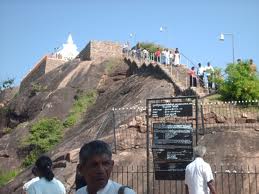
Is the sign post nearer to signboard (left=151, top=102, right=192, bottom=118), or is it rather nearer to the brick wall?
signboard (left=151, top=102, right=192, bottom=118)

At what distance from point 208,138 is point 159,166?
277 cm

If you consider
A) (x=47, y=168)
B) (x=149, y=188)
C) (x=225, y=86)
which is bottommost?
(x=149, y=188)

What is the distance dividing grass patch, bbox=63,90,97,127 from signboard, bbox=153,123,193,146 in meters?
18.5

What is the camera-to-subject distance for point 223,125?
44.2 ft

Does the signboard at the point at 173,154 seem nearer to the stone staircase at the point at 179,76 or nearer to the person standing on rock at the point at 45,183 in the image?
the person standing on rock at the point at 45,183

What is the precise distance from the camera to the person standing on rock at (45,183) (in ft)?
16.7

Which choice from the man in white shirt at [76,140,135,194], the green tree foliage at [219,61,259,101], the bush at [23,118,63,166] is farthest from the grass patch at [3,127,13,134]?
the man in white shirt at [76,140,135,194]

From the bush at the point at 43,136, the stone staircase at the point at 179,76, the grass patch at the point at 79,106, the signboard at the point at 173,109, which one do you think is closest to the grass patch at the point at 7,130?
the bush at the point at 43,136

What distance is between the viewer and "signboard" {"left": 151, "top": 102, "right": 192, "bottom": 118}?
9969 millimetres

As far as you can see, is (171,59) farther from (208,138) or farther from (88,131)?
(208,138)

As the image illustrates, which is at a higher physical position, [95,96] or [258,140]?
[95,96]

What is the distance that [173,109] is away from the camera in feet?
33.0

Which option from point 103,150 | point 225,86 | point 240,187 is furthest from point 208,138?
point 103,150

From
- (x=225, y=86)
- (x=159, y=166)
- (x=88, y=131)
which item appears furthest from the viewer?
(x=88, y=131)
